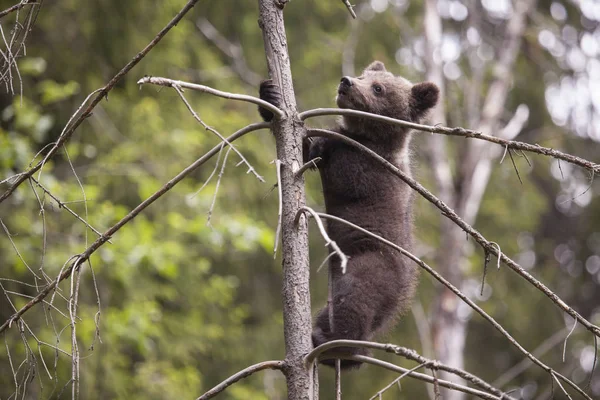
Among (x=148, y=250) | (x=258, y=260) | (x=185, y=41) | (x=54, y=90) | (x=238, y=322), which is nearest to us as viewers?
(x=54, y=90)

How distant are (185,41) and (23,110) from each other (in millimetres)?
3719

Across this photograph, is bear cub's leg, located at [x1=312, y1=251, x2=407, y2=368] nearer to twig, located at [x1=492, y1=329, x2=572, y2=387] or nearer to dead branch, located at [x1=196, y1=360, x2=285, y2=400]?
dead branch, located at [x1=196, y1=360, x2=285, y2=400]

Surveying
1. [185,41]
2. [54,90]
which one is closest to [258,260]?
[185,41]

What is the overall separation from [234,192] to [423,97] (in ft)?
19.3

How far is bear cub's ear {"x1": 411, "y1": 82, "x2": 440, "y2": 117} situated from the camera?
5.45 metres

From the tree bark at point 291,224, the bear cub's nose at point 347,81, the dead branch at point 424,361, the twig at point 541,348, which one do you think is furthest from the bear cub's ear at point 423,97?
the twig at point 541,348

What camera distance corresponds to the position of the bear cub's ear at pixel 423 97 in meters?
5.45

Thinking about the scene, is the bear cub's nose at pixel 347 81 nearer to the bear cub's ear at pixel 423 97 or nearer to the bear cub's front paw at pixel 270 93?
the bear cub's ear at pixel 423 97

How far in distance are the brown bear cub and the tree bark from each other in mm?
569

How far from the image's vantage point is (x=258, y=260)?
41.7ft

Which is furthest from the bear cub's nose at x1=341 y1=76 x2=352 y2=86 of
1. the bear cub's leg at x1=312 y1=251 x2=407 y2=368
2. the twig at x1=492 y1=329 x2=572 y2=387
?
the twig at x1=492 y1=329 x2=572 y2=387

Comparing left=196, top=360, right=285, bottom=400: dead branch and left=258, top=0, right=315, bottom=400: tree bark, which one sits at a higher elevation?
left=258, top=0, right=315, bottom=400: tree bark

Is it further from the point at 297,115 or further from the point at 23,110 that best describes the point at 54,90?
the point at 297,115

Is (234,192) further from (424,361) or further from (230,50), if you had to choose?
(424,361)
